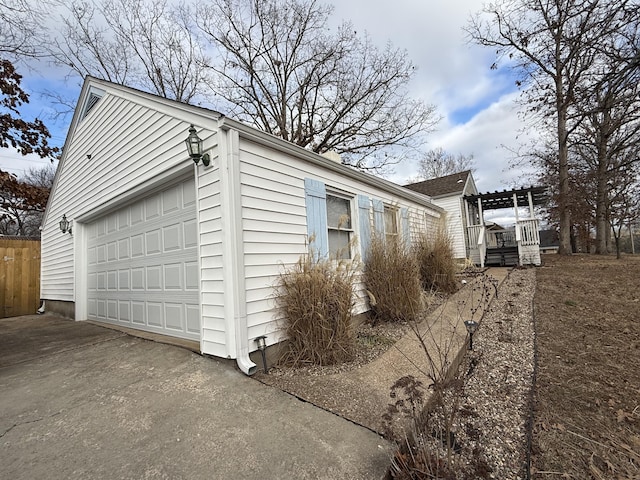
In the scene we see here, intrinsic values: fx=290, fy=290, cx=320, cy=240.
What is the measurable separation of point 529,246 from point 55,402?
12116 mm

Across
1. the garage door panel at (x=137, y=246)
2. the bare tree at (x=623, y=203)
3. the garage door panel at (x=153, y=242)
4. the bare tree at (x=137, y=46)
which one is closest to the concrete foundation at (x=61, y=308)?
the garage door panel at (x=137, y=246)

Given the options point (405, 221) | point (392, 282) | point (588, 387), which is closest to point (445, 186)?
point (405, 221)

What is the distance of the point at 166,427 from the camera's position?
208cm

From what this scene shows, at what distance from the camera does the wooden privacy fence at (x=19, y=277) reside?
7.52m

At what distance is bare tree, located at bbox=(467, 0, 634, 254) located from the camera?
3.48 m

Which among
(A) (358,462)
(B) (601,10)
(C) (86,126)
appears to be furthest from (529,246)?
(C) (86,126)

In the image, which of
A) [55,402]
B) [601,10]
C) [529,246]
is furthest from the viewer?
[529,246]

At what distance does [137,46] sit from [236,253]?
13362mm

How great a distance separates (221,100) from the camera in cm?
1199

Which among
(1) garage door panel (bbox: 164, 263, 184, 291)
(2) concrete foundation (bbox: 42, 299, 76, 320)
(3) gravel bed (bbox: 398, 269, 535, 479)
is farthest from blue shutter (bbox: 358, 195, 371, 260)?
(2) concrete foundation (bbox: 42, 299, 76, 320)

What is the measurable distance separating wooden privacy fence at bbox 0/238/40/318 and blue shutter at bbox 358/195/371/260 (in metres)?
9.12

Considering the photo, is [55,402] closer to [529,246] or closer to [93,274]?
[93,274]

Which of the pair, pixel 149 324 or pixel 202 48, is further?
pixel 202 48

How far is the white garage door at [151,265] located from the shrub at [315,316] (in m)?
1.17
